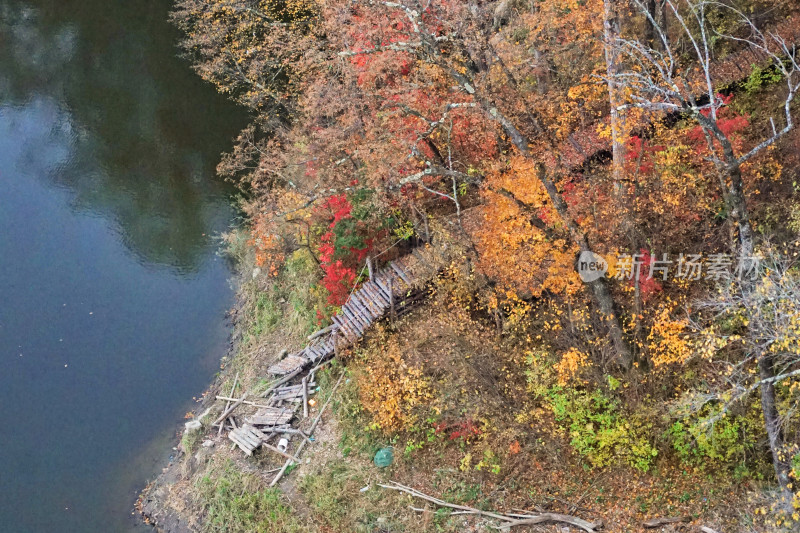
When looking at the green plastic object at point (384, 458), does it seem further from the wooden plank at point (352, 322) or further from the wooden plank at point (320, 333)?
the wooden plank at point (320, 333)

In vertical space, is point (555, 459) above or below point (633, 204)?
below

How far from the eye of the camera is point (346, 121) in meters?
22.2

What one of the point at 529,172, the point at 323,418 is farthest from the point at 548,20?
the point at 323,418

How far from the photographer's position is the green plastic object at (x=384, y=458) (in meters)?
16.7

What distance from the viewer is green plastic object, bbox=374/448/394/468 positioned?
16688 millimetres

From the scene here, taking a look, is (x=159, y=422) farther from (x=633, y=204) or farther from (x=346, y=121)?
(x=633, y=204)

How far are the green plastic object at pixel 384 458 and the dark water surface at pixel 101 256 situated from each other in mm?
8083

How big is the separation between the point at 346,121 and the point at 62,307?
14.2m

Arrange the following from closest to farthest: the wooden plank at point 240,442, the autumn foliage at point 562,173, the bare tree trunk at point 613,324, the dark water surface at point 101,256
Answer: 1. the autumn foliage at point 562,173
2. the bare tree trunk at point 613,324
3. the wooden plank at point 240,442
4. the dark water surface at point 101,256

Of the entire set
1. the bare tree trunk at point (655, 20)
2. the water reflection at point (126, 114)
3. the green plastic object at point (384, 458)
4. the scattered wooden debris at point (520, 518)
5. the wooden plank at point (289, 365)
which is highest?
the water reflection at point (126, 114)

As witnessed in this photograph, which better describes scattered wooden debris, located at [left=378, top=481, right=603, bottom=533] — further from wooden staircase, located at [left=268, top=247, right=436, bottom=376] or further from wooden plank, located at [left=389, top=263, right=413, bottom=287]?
wooden plank, located at [left=389, top=263, right=413, bottom=287]

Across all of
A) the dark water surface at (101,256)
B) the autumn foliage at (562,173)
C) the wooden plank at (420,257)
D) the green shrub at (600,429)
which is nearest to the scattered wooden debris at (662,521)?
the green shrub at (600,429)

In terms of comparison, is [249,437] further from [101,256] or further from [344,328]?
[101,256]

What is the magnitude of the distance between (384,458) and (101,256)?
57.0 feet
